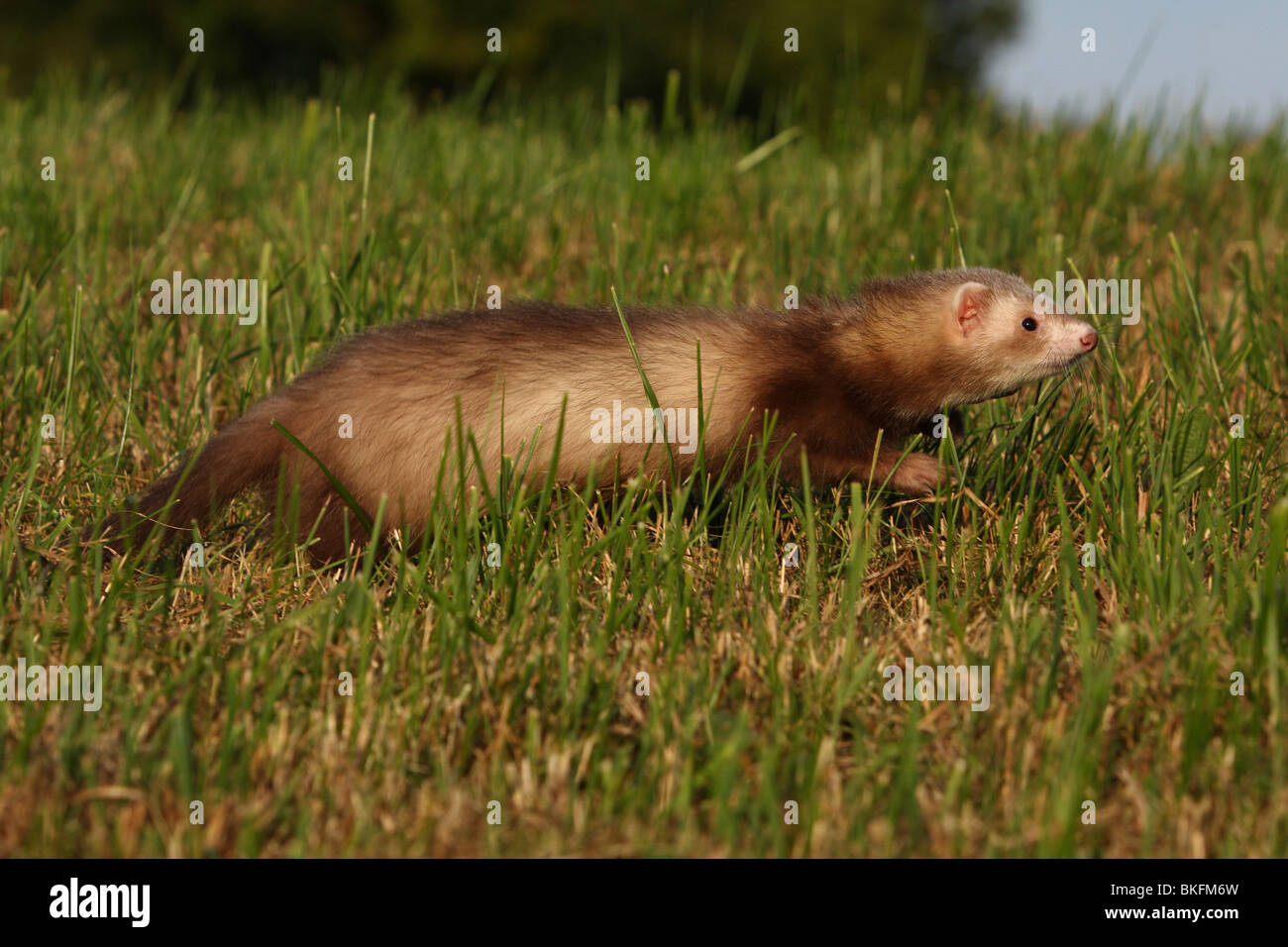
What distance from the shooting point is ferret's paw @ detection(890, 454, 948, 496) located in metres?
4.46

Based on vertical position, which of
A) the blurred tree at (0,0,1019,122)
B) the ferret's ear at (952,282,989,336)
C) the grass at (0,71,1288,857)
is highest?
the blurred tree at (0,0,1019,122)

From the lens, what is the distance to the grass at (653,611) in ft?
9.53

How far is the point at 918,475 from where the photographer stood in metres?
4.48

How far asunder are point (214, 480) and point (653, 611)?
5.16 feet

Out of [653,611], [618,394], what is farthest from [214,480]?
[653,611]

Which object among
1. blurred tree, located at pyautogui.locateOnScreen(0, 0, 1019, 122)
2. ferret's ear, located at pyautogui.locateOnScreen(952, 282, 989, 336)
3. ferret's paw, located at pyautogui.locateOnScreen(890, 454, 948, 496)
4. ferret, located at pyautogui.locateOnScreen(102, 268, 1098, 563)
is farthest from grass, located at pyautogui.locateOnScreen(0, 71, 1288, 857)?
blurred tree, located at pyautogui.locateOnScreen(0, 0, 1019, 122)

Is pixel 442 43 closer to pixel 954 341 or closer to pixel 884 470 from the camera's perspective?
pixel 954 341

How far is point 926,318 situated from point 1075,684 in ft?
5.31

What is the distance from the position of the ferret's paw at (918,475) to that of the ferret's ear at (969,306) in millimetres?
475

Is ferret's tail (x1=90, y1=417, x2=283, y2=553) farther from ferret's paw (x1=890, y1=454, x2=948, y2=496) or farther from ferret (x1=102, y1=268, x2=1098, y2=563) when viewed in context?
ferret's paw (x1=890, y1=454, x2=948, y2=496)

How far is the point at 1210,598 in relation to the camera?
355 cm

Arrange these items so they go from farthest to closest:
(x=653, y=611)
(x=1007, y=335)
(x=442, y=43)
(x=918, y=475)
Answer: (x=442, y=43) → (x=1007, y=335) → (x=918, y=475) → (x=653, y=611)
